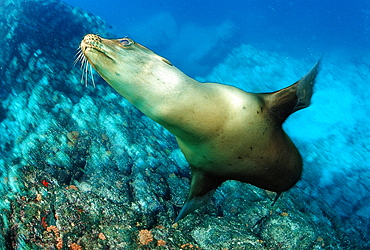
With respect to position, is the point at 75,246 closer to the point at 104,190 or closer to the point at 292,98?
the point at 104,190

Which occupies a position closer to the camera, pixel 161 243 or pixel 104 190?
pixel 161 243

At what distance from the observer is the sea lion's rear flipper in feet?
8.34

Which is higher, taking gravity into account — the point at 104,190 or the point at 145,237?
the point at 104,190

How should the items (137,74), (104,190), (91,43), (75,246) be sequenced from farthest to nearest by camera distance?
(104,190), (75,246), (137,74), (91,43)

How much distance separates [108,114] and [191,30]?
25089mm

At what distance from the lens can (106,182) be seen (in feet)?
12.5

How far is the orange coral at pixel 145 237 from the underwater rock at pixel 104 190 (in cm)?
1

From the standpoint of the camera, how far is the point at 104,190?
3.62 metres

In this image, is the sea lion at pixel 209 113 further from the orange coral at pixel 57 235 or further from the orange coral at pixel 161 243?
the orange coral at pixel 57 235

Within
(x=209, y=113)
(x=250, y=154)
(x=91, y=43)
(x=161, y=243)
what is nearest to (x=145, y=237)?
(x=161, y=243)

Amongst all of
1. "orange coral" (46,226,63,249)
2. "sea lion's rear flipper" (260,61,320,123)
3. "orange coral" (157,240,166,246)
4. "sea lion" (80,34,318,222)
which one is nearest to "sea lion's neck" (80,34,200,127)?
"sea lion" (80,34,318,222)

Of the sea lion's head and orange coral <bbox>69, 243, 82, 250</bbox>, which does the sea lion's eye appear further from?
orange coral <bbox>69, 243, 82, 250</bbox>

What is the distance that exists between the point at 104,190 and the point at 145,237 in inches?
37.9

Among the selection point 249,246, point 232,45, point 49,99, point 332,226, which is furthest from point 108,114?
point 232,45
